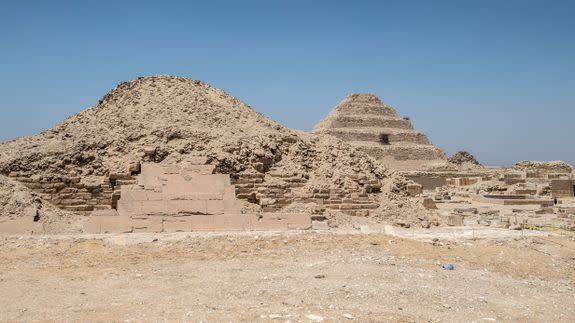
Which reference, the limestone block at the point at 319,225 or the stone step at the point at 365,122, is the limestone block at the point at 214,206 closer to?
the limestone block at the point at 319,225

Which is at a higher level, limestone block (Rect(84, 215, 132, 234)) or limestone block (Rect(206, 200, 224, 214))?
limestone block (Rect(206, 200, 224, 214))

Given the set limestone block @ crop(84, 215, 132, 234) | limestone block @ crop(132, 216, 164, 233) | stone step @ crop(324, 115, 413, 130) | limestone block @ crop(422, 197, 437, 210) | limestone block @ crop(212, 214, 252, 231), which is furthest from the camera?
stone step @ crop(324, 115, 413, 130)

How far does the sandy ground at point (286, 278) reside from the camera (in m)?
8.00

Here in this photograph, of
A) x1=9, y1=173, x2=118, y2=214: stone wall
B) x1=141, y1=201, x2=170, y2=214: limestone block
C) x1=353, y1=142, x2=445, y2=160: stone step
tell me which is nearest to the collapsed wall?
x1=9, y1=173, x2=118, y2=214: stone wall

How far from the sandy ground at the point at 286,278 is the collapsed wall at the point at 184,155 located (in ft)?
8.95

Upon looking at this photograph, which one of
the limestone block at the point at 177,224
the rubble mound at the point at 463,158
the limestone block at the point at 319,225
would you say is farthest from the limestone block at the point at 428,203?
the rubble mound at the point at 463,158

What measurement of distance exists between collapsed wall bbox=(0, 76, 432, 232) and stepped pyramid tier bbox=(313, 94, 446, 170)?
118 feet

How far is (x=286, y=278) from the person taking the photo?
9805mm

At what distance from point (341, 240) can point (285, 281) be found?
142 inches

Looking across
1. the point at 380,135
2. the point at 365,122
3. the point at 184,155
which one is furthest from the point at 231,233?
the point at 365,122

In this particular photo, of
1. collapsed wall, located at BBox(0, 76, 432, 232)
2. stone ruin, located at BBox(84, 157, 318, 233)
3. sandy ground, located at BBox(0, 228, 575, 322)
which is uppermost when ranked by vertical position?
collapsed wall, located at BBox(0, 76, 432, 232)

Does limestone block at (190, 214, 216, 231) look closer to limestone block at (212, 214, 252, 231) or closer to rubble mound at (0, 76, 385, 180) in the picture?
limestone block at (212, 214, 252, 231)

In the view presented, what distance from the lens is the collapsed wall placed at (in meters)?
15.5

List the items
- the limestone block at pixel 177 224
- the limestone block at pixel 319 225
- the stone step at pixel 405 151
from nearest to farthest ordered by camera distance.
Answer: the limestone block at pixel 177 224 → the limestone block at pixel 319 225 → the stone step at pixel 405 151
